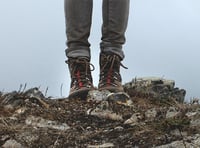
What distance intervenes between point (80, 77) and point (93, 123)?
66.2 inches

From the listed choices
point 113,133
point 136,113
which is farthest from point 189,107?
point 113,133

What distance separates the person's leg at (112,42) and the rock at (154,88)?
4.94 feet

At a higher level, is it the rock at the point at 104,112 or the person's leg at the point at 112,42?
the person's leg at the point at 112,42

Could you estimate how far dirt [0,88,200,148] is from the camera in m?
3.91

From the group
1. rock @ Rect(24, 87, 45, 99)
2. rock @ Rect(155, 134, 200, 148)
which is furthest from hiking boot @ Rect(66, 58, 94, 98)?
rock @ Rect(155, 134, 200, 148)

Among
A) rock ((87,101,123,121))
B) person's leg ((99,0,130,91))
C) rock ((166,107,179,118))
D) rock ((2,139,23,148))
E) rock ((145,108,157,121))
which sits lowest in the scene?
rock ((2,139,23,148))

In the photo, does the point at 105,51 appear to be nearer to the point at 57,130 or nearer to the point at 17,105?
the point at 17,105

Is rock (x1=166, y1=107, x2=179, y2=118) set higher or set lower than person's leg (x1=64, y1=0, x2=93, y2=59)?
lower

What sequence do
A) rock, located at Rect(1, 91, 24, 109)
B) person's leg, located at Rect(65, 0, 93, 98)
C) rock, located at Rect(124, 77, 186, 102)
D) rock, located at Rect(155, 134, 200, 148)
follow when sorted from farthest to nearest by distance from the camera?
rock, located at Rect(124, 77, 186, 102)
person's leg, located at Rect(65, 0, 93, 98)
rock, located at Rect(1, 91, 24, 109)
rock, located at Rect(155, 134, 200, 148)

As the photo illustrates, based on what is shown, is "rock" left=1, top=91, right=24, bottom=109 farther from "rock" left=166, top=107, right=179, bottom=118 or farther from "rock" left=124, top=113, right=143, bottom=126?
"rock" left=166, top=107, right=179, bottom=118

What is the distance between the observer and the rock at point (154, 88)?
8018 millimetres

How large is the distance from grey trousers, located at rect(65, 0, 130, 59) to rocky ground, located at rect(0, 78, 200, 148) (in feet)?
2.03

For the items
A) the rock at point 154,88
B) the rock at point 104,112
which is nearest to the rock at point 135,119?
the rock at point 104,112

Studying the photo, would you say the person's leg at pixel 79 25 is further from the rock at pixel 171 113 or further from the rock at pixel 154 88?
the rock at pixel 171 113
